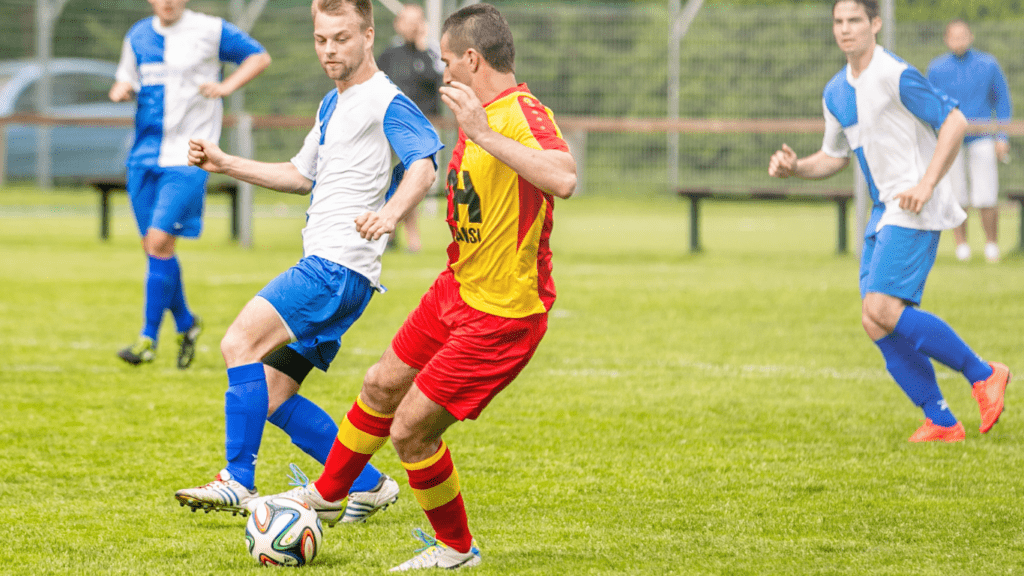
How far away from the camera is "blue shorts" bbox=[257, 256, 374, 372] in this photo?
4301mm

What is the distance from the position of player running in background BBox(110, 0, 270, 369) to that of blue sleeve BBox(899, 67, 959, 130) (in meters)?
3.54

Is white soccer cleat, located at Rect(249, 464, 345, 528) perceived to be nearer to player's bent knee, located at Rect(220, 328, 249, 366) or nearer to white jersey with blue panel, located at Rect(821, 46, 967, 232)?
→ player's bent knee, located at Rect(220, 328, 249, 366)

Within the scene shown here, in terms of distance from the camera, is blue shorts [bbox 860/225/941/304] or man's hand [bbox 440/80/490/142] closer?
man's hand [bbox 440/80/490/142]

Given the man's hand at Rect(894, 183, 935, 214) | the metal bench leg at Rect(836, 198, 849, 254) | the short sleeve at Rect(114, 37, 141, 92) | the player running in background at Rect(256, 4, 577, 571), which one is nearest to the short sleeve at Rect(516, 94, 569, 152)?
the player running in background at Rect(256, 4, 577, 571)

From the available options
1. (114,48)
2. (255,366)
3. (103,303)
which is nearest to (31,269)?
(103,303)

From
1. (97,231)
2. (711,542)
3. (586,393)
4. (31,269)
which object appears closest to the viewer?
(711,542)

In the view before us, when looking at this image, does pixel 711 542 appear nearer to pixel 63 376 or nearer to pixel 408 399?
pixel 408 399

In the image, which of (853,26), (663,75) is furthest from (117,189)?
(853,26)

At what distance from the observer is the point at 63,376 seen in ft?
22.7

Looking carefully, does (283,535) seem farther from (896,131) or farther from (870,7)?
(870,7)

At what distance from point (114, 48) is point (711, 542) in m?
22.1

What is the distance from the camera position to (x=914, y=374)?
225 inches

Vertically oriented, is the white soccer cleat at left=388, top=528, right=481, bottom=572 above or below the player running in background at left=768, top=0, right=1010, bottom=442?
below

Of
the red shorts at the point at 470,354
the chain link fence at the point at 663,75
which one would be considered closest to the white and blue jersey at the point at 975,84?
the chain link fence at the point at 663,75
